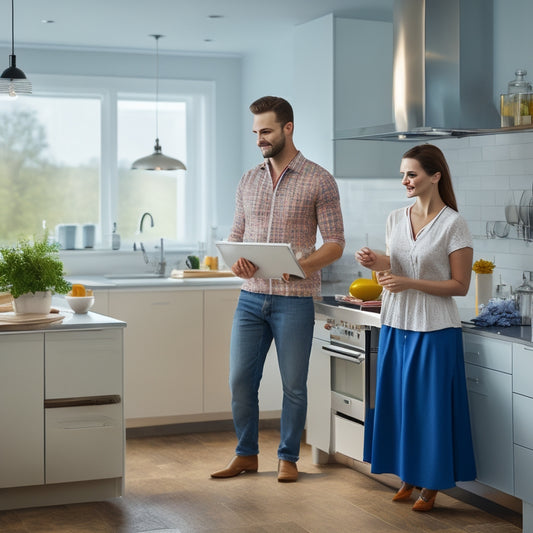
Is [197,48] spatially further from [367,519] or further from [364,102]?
[367,519]

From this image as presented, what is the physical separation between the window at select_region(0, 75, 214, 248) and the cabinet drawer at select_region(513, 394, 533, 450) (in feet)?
12.1

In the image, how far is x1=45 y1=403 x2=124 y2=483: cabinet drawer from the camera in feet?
12.9

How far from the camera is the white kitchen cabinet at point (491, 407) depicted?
367 cm

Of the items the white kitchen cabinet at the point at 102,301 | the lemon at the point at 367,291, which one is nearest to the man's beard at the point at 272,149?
the lemon at the point at 367,291

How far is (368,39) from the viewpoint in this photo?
18.0 feet

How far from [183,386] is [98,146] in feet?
6.55

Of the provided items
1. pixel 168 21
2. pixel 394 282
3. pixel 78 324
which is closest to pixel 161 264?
pixel 168 21

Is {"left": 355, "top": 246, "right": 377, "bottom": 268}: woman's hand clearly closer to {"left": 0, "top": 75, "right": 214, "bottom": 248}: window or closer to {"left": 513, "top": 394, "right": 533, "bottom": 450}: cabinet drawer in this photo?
{"left": 513, "top": 394, "right": 533, "bottom": 450}: cabinet drawer

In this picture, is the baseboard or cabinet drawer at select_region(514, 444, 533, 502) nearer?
cabinet drawer at select_region(514, 444, 533, 502)

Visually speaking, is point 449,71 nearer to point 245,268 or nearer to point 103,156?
point 245,268

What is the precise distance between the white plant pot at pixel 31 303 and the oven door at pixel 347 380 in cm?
143

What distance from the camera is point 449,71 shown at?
4.28 metres

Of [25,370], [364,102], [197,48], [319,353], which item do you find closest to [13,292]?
[25,370]

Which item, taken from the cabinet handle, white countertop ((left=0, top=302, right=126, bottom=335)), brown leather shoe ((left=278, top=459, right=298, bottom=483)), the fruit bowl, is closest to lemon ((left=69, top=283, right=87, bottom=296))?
the fruit bowl
